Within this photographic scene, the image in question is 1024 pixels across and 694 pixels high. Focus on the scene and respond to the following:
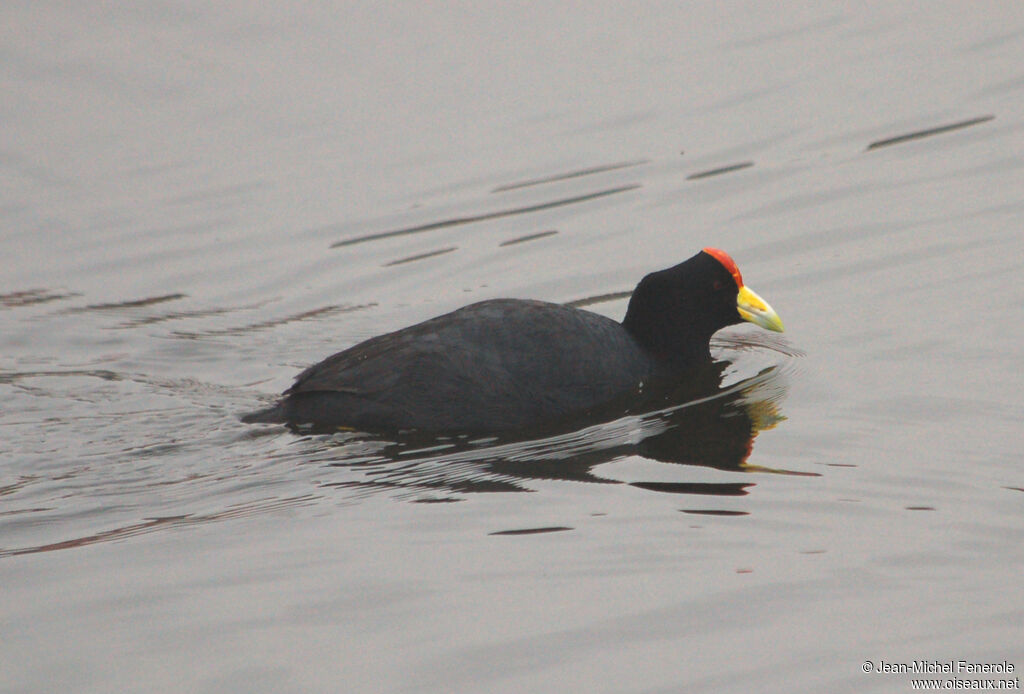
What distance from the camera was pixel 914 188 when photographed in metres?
10.2

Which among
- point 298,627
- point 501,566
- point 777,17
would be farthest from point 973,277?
point 777,17

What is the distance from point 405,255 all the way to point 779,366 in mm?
3215

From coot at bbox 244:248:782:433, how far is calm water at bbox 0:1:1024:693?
181 mm

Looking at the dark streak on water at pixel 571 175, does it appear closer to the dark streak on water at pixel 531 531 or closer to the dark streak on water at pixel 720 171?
the dark streak on water at pixel 720 171

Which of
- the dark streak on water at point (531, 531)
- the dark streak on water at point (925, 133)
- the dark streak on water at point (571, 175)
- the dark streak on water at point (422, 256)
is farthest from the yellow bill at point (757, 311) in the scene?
the dark streak on water at point (925, 133)

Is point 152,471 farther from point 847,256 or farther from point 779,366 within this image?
point 847,256

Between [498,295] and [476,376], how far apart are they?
2.24 m

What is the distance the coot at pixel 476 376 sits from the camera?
6.91 meters

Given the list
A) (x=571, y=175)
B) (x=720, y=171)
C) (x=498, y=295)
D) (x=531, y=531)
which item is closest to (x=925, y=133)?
(x=720, y=171)

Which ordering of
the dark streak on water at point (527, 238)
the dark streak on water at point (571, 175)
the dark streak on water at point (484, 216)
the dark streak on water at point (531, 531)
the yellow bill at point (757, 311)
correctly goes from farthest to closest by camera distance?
the dark streak on water at point (571, 175) → the dark streak on water at point (484, 216) → the dark streak on water at point (527, 238) → the yellow bill at point (757, 311) → the dark streak on water at point (531, 531)

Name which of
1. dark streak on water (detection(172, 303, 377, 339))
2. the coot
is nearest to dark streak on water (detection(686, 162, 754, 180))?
dark streak on water (detection(172, 303, 377, 339))

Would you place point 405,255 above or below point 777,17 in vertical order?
below

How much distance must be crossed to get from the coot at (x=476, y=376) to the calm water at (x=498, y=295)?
0.18 metres

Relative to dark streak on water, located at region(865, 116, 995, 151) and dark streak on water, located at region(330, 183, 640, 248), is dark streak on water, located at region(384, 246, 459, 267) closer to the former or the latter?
dark streak on water, located at region(330, 183, 640, 248)
